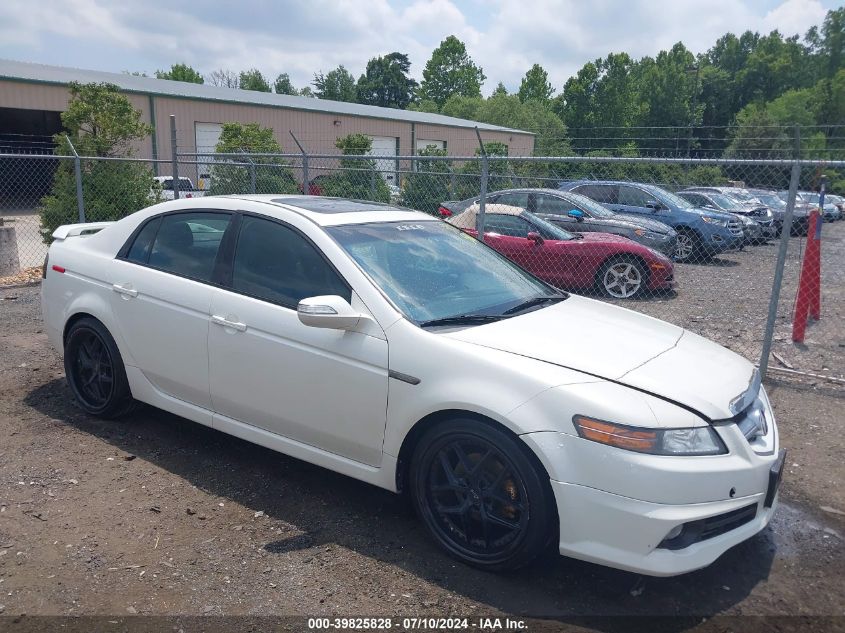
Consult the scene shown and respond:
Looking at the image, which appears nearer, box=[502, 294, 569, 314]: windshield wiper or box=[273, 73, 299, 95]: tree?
box=[502, 294, 569, 314]: windshield wiper

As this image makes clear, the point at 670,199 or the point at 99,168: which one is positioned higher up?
the point at 99,168

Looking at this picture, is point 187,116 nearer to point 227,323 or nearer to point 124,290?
point 124,290

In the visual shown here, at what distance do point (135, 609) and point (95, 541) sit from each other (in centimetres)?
66

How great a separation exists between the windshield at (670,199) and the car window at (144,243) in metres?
10.5

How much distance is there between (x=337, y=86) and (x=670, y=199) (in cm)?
8609

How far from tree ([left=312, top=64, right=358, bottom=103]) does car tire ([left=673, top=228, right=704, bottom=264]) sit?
82663 millimetres

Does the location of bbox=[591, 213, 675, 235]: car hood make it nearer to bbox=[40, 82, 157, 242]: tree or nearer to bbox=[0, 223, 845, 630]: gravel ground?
bbox=[0, 223, 845, 630]: gravel ground

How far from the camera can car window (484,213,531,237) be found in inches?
398

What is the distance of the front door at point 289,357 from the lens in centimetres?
342

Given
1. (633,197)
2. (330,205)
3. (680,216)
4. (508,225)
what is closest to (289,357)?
(330,205)

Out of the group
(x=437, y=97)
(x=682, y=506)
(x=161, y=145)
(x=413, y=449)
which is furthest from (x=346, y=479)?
(x=437, y=97)

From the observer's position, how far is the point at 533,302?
3.98 metres

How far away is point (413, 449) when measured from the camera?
335cm

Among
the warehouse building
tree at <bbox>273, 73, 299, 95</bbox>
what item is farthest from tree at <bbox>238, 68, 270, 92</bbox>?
the warehouse building
